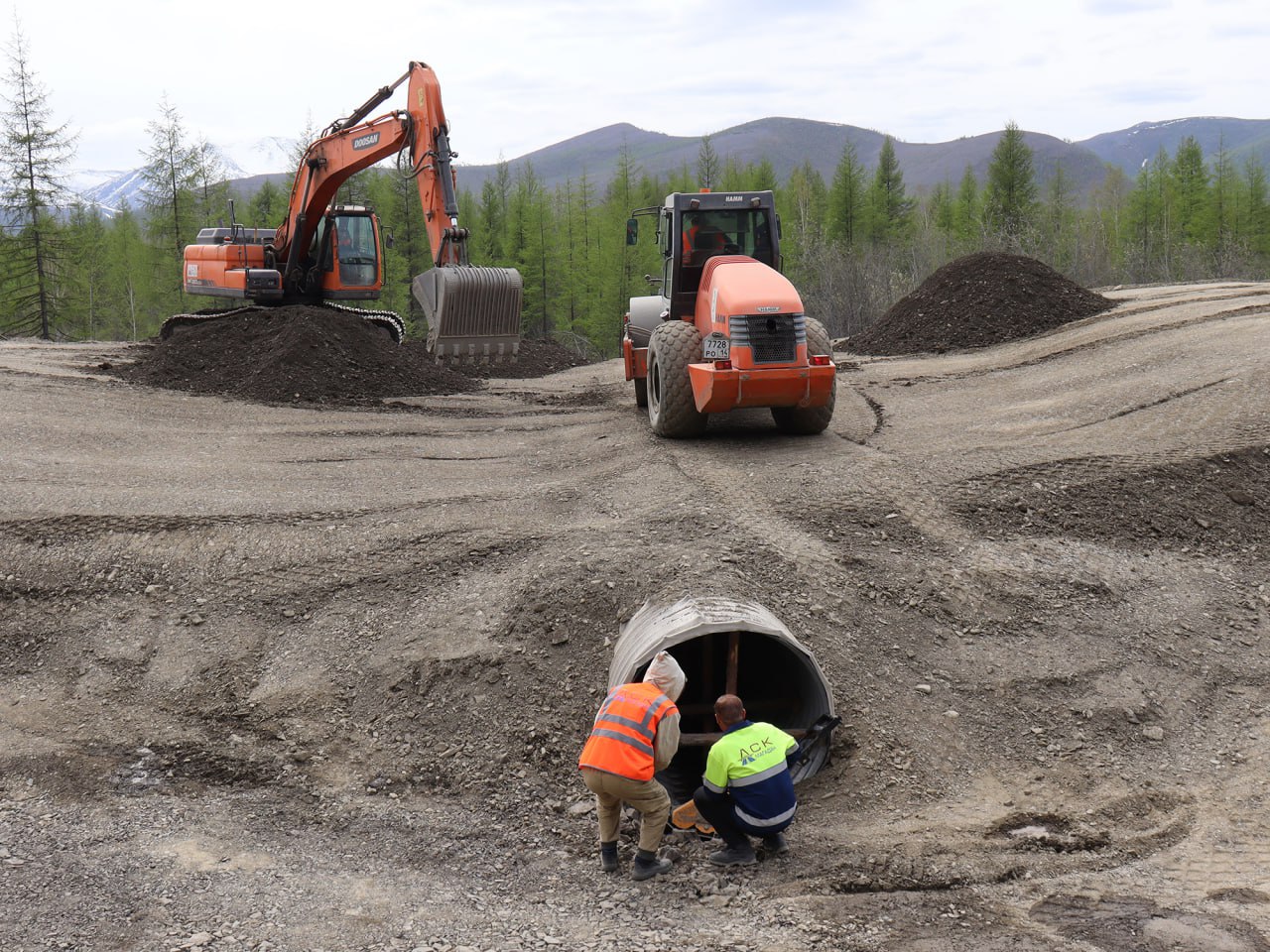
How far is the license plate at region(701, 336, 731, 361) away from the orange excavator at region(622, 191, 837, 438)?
11mm

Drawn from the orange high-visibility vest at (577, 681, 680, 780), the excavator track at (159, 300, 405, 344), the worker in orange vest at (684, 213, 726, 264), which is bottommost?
the orange high-visibility vest at (577, 681, 680, 780)

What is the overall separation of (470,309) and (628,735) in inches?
500

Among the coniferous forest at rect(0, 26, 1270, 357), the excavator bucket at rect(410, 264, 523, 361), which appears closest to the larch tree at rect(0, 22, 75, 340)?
the coniferous forest at rect(0, 26, 1270, 357)

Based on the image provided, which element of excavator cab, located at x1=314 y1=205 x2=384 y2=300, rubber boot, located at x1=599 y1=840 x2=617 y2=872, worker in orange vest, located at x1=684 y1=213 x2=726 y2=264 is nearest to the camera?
rubber boot, located at x1=599 y1=840 x2=617 y2=872

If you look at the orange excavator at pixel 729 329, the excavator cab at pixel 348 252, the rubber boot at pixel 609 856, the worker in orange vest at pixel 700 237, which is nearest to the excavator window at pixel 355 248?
the excavator cab at pixel 348 252

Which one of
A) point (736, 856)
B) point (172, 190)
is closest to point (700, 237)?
point (736, 856)

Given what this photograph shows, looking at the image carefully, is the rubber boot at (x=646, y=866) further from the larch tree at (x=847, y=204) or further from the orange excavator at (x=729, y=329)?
the larch tree at (x=847, y=204)

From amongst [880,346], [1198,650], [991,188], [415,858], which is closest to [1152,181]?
[991,188]

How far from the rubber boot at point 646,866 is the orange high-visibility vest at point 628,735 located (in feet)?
1.45

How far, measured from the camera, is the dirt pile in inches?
648

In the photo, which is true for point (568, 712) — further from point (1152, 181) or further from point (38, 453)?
point (1152, 181)

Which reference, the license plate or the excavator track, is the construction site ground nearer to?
the license plate

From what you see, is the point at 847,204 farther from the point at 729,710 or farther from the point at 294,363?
the point at 729,710

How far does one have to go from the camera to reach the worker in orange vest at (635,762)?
19.2ft
